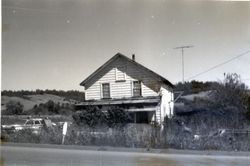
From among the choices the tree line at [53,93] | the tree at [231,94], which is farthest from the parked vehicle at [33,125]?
the tree at [231,94]

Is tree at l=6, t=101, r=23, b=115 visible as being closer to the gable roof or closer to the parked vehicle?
the parked vehicle

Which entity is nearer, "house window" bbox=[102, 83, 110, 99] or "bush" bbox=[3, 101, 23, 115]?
"bush" bbox=[3, 101, 23, 115]

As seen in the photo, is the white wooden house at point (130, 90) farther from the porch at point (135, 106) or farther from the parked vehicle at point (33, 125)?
the parked vehicle at point (33, 125)

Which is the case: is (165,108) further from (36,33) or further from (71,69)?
(36,33)

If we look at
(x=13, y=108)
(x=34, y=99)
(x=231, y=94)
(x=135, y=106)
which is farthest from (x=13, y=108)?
(x=231, y=94)

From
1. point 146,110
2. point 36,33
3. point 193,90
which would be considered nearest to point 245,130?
point 193,90

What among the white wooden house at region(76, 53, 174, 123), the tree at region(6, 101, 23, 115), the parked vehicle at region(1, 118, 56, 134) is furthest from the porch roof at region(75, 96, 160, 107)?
the tree at region(6, 101, 23, 115)

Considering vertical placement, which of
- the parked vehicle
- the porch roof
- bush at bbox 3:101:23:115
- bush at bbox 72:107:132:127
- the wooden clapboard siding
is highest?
the wooden clapboard siding
